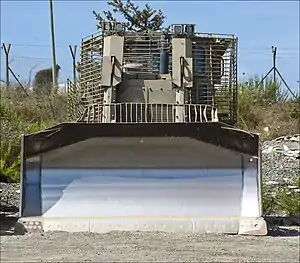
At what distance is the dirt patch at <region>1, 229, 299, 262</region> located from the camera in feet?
21.9

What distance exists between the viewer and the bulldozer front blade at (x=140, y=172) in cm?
867

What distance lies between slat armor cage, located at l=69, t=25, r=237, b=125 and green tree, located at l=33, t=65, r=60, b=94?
49.3 feet

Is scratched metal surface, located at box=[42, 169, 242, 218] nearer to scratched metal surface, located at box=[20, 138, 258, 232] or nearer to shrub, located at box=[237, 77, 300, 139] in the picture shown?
scratched metal surface, located at box=[20, 138, 258, 232]

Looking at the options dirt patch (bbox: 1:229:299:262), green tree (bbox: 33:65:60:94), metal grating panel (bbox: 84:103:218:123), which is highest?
green tree (bbox: 33:65:60:94)

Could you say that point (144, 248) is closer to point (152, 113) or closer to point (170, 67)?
point (152, 113)

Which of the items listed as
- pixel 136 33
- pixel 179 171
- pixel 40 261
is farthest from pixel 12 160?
pixel 40 261

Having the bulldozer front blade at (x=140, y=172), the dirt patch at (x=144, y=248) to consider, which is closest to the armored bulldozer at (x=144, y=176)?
the bulldozer front blade at (x=140, y=172)

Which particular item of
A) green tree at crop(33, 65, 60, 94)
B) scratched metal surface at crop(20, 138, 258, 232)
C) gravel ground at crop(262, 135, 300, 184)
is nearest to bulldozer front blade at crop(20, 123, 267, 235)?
scratched metal surface at crop(20, 138, 258, 232)

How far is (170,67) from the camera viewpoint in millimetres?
9977

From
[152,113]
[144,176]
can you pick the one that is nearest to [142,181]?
[144,176]

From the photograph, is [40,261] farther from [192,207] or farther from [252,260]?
[192,207]

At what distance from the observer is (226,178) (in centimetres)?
886

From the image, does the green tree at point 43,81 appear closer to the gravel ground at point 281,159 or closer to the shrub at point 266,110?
the shrub at point 266,110

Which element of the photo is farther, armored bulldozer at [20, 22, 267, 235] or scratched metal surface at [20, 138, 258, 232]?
scratched metal surface at [20, 138, 258, 232]
